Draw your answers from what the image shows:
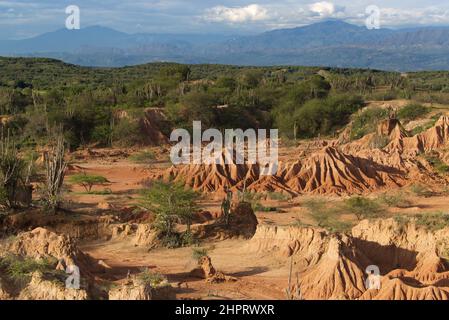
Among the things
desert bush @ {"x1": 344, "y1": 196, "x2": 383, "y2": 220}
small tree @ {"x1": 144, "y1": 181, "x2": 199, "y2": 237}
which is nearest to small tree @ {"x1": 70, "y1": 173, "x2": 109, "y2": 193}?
small tree @ {"x1": 144, "y1": 181, "x2": 199, "y2": 237}

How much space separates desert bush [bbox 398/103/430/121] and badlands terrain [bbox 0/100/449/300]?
8.21 meters

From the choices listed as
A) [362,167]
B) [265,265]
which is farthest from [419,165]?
[265,265]

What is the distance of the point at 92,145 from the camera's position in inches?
1750

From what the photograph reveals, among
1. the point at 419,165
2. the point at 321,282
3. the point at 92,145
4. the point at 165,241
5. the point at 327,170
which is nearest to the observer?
the point at 321,282

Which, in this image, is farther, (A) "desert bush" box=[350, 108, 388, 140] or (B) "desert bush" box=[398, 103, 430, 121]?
(B) "desert bush" box=[398, 103, 430, 121]

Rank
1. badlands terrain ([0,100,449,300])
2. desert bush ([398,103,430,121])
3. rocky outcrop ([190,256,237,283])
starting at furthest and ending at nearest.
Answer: desert bush ([398,103,430,121]) → rocky outcrop ([190,256,237,283]) → badlands terrain ([0,100,449,300])

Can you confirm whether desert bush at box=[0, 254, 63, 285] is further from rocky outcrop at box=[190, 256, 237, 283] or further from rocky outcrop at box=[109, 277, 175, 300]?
rocky outcrop at box=[190, 256, 237, 283]

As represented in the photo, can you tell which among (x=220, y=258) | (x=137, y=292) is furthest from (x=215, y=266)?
(x=137, y=292)

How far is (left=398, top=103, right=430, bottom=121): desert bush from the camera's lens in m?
47.1

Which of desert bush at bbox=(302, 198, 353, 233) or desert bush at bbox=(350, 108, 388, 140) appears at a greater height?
desert bush at bbox=(350, 108, 388, 140)

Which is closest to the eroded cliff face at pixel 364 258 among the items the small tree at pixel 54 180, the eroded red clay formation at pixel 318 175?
the small tree at pixel 54 180

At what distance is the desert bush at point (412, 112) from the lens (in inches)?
1855
